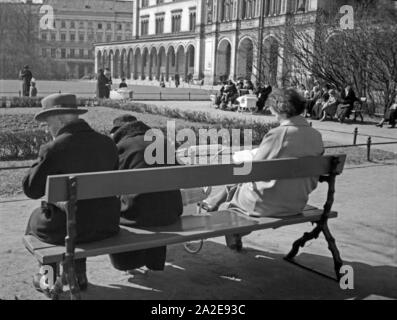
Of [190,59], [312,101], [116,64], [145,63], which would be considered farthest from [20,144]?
[116,64]

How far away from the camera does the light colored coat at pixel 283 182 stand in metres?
4.34

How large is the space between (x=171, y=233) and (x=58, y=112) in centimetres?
112

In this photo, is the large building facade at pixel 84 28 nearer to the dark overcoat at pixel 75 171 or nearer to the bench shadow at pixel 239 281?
the bench shadow at pixel 239 281

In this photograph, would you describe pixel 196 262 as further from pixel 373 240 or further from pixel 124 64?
pixel 124 64

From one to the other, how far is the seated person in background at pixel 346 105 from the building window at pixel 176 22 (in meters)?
55.3

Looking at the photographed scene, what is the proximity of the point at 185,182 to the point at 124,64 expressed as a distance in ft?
268

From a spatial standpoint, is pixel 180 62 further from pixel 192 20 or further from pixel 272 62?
pixel 272 62

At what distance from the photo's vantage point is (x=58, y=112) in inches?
143


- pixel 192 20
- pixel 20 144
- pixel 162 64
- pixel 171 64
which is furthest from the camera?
pixel 162 64

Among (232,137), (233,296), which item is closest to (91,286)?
(233,296)

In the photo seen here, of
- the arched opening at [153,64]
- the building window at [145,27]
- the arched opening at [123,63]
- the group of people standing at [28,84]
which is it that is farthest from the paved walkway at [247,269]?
the building window at [145,27]

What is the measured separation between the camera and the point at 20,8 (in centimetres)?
5634

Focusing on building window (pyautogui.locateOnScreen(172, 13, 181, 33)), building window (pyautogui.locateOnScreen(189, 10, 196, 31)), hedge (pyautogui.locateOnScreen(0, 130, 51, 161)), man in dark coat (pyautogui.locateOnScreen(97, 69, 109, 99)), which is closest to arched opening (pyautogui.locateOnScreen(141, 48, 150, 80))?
building window (pyautogui.locateOnScreen(172, 13, 181, 33))

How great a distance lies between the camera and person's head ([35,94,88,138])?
365cm
